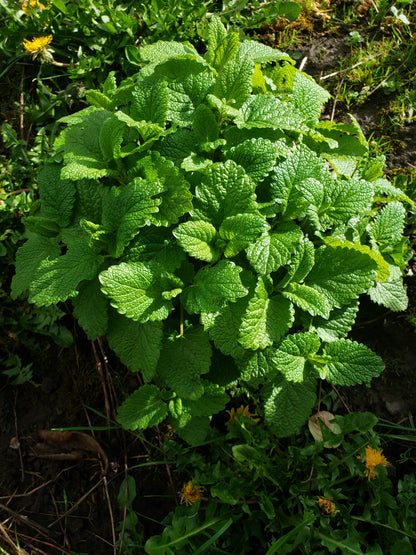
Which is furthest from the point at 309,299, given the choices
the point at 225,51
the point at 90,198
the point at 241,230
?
the point at 225,51

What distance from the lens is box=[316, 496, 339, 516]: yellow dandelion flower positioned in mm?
1920

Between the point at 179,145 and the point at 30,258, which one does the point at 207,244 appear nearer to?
the point at 179,145

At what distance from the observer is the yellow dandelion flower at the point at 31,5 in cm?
273

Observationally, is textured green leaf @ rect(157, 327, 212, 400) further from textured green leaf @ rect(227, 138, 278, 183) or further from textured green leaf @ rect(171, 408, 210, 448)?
textured green leaf @ rect(227, 138, 278, 183)

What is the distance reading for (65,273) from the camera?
178cm

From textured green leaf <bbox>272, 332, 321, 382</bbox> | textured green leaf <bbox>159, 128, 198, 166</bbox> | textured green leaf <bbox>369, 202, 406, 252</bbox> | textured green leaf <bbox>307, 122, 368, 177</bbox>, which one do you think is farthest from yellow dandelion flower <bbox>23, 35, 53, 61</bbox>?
textured green leaf <bbox>272, 332, 321, 382</bbox>

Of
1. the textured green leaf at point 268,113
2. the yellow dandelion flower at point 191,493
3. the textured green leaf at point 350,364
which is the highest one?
the textured green leaf at point 268,113

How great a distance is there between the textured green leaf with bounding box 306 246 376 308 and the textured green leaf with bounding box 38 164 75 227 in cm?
106

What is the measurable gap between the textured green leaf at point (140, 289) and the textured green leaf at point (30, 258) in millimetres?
482

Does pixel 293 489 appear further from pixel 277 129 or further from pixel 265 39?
pixel 265 39

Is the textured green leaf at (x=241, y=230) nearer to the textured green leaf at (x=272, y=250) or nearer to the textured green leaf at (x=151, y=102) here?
the textured green leaf at (x=272, y=250)

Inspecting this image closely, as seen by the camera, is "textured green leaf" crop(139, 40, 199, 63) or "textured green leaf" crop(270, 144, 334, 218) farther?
"textured green leaf" crop(139, 40, 199, 63)

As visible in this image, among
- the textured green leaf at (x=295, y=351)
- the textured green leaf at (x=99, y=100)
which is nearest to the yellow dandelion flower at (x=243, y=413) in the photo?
the textured green leaf at (x=295, y=351)

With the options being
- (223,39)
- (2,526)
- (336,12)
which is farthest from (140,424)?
(336,12)
